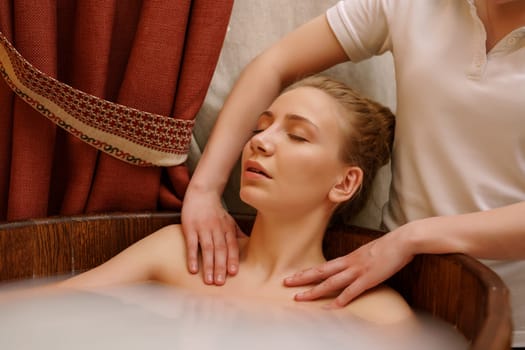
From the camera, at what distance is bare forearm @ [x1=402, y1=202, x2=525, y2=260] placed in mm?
916

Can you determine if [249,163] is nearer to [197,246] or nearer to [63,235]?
[197,246]

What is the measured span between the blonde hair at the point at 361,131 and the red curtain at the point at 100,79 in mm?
227

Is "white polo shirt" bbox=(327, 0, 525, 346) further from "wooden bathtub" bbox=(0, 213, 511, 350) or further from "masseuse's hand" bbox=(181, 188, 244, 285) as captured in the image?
"masseuse's hand" bbox=(181, 188, 244, 285)

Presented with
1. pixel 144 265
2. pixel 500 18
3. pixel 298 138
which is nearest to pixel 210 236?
pixel 144 265

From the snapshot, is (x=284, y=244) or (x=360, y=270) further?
(x=284, y=244)

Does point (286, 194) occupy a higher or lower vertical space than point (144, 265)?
higher

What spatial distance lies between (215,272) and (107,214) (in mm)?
234

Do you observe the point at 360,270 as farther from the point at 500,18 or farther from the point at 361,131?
the point at 500,18

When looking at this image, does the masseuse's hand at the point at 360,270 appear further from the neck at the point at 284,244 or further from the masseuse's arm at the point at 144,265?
the masseuse's arm at the point at 144,265

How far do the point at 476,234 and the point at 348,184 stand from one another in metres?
0.26

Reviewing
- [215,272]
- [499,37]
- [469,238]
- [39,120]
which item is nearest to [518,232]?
[469,238]

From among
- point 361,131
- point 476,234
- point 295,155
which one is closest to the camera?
point 476,234

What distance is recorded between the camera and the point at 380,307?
3.25 feet

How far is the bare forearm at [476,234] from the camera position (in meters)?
0.92
